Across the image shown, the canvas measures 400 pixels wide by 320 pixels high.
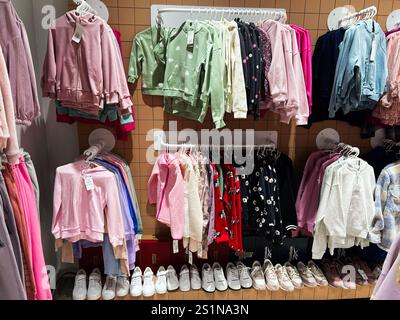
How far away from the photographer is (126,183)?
1.73m

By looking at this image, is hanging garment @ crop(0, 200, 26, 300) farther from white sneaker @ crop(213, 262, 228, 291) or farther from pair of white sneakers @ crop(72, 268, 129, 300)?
white sneaker @ crop(213, 262, 228, 291)

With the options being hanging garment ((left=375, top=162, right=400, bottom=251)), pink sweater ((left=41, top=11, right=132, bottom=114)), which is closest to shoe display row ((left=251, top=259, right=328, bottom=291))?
hanging garment ((left=375, top=162, right=400, bottom=251))

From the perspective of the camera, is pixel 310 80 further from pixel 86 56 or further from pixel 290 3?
pixel 86 56

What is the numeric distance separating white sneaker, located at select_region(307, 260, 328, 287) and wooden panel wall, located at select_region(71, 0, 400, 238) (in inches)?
27.0

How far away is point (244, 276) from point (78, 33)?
171cm

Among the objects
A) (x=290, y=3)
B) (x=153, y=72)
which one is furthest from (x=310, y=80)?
(x=153, y=72)

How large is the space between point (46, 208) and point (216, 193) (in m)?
1.12

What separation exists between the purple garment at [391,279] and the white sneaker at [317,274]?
1.07m

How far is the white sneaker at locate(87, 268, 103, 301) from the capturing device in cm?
178

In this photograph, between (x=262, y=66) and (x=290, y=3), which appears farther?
(x=290, y=3)

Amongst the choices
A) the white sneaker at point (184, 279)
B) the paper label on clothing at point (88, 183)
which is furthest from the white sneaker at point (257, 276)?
the paper label on clothing at point (88, 183)

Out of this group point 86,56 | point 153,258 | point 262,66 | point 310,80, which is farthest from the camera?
point 153,258

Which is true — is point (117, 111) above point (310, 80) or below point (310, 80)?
below

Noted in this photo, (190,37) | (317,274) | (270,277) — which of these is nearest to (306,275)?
(317,274)
